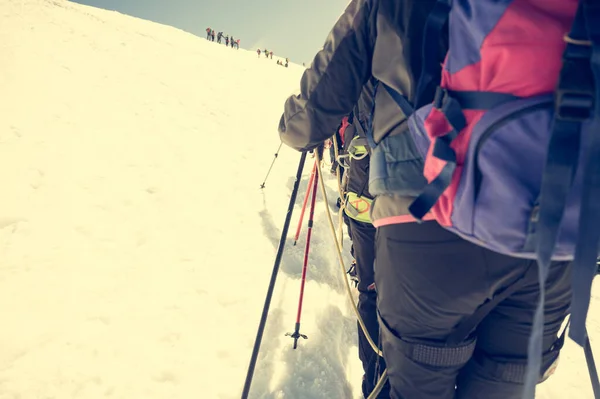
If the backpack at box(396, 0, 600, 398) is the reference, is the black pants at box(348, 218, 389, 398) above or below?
below

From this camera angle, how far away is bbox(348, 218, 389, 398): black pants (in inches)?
93.3

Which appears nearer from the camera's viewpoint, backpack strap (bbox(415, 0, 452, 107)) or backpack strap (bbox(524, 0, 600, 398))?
backpack strap (bbox(524, 0, 600, 398))

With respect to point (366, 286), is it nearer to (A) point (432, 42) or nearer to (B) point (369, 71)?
(B) point (369, 71)

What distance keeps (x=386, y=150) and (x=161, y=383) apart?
2.13 meters

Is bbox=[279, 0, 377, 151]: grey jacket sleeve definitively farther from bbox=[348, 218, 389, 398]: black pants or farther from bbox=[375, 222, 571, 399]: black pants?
bbox=[348, 218, 389, 398]: black pants

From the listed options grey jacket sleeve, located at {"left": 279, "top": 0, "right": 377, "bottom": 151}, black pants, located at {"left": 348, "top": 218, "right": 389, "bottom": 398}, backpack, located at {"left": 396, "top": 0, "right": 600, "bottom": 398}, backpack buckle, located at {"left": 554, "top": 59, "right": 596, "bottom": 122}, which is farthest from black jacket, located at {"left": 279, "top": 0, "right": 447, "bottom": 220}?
black pants, located at {"left": 348, "top": 218, "right": 389, "bottom": 398}

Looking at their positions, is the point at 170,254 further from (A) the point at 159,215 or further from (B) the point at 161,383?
(B) the point at 161,383

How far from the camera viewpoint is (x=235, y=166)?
5.73 meters

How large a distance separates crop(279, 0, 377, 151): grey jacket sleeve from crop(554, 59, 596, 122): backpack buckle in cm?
71

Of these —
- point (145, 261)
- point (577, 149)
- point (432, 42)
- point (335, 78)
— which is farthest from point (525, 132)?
point (145, 261)

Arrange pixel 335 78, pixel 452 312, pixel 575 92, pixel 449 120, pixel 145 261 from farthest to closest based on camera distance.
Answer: pixel 145 261 → pixel 335 78 → pixel 452 312 → pixel 449 120 → pixel 575 92

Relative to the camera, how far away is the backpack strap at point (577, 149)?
0.79 meters

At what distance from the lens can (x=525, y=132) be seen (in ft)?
2.93

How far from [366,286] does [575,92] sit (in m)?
1.93
